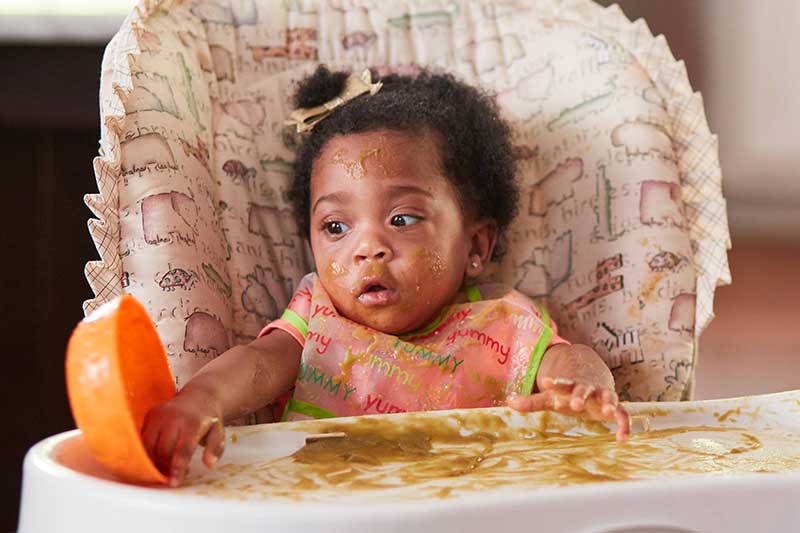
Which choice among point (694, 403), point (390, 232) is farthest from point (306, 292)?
point (694, 403)

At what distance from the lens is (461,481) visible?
0.69 meters

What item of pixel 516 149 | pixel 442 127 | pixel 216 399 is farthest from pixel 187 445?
pixel 516 149

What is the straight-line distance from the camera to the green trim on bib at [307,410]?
39.8 inches

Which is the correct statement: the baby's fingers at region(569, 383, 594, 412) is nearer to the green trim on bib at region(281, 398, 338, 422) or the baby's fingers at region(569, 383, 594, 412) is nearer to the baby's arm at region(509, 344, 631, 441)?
the baby's arm at region(509, 344, 631, 441)

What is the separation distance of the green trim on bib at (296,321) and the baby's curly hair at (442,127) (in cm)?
16

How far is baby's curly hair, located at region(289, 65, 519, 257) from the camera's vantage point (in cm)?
113

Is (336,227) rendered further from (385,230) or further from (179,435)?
(179,435)

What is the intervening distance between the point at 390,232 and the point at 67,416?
1.02m

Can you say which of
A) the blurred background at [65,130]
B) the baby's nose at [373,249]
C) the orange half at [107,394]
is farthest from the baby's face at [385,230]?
the blurred background at [65,130]

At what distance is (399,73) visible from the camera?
4.25ft

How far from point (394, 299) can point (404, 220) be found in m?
0.09

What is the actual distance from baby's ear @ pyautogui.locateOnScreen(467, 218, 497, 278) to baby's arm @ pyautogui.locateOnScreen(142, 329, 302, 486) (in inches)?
10.1

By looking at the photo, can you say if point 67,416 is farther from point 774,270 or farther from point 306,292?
point 774,270

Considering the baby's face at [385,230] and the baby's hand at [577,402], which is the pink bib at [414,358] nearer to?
the baby's face at [385,230]
